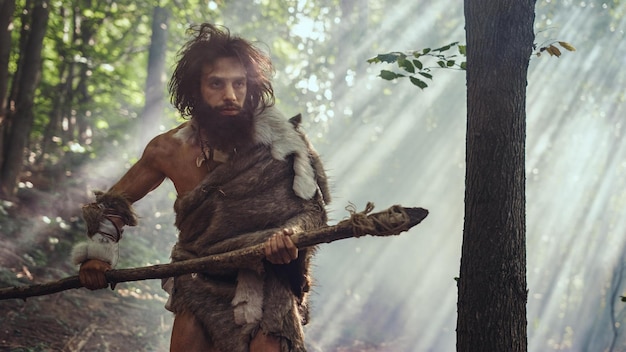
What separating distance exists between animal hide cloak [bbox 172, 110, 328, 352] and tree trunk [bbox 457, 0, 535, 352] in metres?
1.04

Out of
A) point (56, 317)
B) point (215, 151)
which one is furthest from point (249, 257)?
point (56, 317)

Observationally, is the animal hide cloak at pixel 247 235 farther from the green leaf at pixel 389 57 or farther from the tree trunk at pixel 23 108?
the tree trunk at pixel 23 108

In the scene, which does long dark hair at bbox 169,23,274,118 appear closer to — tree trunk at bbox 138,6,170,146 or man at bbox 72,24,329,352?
man at bbox 72,24,329,352

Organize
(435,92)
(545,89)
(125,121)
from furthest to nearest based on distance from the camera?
1. (435,92)
2. (545,89)
3. (125,121)

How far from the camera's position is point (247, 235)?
133 inches

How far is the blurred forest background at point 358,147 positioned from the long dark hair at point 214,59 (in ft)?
16.3

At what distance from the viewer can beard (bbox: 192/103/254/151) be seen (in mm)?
3627

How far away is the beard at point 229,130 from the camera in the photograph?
11.9 feet

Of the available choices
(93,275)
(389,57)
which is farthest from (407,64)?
(93,275)

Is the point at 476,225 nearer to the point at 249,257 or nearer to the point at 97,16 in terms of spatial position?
the point at 249,257

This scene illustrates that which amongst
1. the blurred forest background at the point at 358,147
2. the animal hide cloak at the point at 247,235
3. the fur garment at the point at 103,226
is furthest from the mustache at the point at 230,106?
the blurred forest background at the point at 358,147

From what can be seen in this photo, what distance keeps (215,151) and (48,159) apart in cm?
1042

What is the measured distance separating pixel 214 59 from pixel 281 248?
1.54 meters

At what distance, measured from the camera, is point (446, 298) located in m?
22.1
